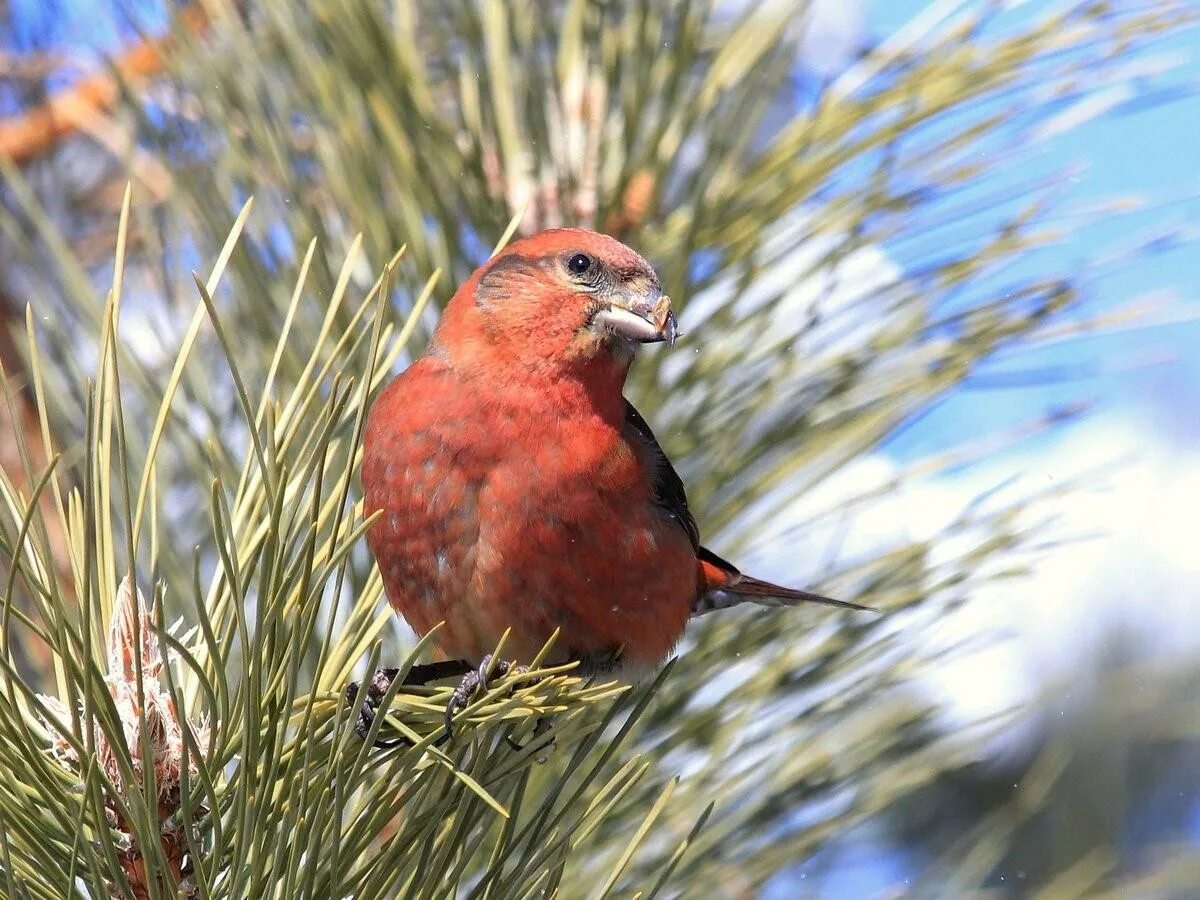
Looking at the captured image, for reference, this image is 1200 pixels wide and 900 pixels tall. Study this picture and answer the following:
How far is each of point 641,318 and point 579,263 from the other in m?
0.14

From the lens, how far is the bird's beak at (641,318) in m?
1.74

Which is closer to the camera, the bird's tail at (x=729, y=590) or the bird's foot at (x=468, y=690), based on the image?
the bird's foot at (x=468, y=690)

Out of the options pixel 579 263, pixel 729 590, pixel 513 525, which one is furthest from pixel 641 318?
pixel 729 590

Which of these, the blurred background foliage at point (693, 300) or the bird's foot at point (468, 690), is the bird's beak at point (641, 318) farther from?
the bird's foot at point (468, 690)

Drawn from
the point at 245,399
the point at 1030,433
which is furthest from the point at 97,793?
the point at 1030,433

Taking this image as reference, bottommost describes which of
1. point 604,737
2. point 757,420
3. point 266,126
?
point 604,737

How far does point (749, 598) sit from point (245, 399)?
125 centimetres

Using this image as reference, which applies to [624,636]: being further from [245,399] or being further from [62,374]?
[245,399]

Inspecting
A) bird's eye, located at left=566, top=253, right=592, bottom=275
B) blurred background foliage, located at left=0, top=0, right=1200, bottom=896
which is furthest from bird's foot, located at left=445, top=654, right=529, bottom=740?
bird's eye, located at left=566, top=253, right=592, bottom=275

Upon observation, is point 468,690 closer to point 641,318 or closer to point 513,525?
point 513,525

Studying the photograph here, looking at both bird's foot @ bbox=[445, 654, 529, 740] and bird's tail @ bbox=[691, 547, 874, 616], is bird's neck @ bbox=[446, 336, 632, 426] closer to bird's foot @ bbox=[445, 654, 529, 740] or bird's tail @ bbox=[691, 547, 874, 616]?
bird's tail @ bbox=[691, 547, 874, 616]

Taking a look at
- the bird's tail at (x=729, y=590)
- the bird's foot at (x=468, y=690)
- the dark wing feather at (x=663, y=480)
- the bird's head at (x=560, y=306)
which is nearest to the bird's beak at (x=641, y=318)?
the bird's head at (x=560, y=306)

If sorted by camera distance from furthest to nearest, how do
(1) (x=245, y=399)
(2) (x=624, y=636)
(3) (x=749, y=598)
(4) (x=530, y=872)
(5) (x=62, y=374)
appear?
(3) (x=749, y=598) < (2) (x=624, y=636) < (5) (x=62, y=374) < (4) (x=530, y=872) < (1) (x=245, y=399)

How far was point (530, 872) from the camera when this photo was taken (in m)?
1.24
